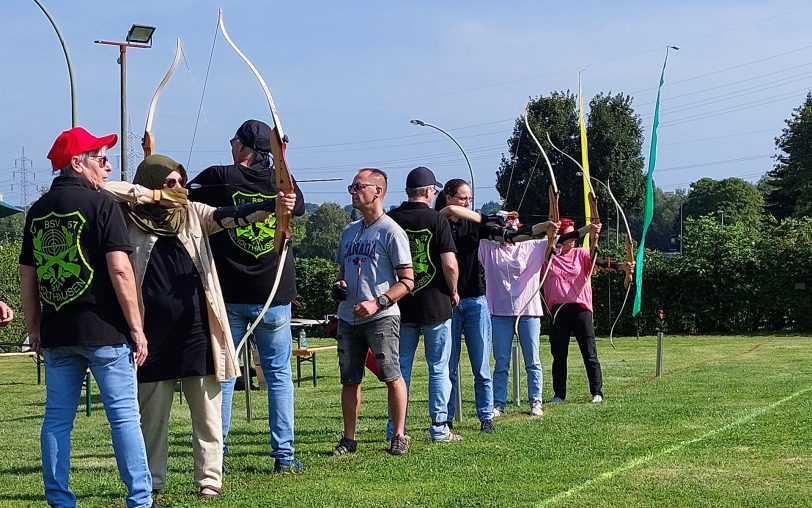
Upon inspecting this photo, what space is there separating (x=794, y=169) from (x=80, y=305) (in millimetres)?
63652

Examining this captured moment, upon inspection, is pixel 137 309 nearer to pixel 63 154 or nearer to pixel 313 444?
pixel 63 154

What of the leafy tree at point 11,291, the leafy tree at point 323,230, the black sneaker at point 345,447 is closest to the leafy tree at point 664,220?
the leafy tree at point 323,230

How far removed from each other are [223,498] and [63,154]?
205 cm

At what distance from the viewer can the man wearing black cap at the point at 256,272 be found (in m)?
6.68

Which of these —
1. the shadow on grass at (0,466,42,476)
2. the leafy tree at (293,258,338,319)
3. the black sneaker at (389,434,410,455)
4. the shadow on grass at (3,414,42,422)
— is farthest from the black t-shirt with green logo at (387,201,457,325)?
the leafy tree at (293,258,338,319)

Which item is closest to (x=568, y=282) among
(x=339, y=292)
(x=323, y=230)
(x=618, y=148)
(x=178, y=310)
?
(x=339, y=292)

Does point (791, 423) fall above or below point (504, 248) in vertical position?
below

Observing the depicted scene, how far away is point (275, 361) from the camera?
A: 6.78 metres

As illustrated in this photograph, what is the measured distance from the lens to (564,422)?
29.4 ft

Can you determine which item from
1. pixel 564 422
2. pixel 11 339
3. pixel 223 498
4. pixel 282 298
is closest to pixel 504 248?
pixel 564 422

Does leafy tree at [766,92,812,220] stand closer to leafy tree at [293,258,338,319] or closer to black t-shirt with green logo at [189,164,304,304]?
leafy tree at [293,258,338,319]

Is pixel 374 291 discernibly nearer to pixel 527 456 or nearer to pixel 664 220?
pixel 527 456

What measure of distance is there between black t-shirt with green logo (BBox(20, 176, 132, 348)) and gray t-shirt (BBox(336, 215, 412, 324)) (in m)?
2.27

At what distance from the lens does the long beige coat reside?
5836 millimetres
